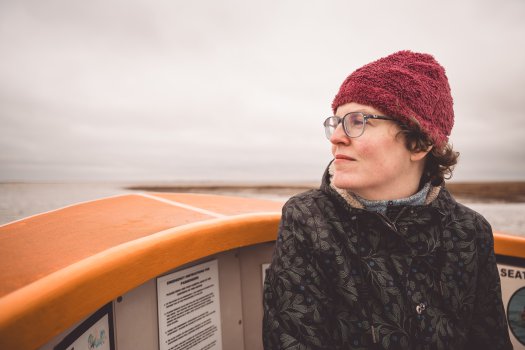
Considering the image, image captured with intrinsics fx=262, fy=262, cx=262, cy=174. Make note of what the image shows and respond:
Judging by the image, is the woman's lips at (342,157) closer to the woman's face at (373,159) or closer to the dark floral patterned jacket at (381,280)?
the woman's face at (373,159)

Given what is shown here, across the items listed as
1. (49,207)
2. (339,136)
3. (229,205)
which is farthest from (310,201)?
(49,207)

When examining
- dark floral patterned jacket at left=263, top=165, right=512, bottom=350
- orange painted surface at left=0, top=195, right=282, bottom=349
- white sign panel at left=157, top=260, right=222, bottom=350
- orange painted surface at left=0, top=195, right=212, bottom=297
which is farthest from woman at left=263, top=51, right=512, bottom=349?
orange painted surface at left=0, top=195, right=212, bottom=297

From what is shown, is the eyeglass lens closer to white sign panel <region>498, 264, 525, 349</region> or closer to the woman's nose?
the woman's nose

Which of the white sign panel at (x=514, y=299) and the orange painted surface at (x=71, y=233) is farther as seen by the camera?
the white sign panel at (x=514, y=299)

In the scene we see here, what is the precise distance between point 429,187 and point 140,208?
2.05 metres

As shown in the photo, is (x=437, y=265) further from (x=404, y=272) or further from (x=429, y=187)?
(x=429, y=187)

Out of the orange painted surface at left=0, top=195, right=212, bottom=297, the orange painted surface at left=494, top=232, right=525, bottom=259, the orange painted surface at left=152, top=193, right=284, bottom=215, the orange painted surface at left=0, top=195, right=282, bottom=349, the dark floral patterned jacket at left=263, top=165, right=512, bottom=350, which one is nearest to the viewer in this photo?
the orange painted surface at left=0, top=195, right=282, bottom=349

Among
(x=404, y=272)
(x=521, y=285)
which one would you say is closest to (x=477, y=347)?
(x=404, y=272)

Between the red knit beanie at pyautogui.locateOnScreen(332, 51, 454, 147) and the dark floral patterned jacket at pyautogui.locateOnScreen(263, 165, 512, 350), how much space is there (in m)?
0.41

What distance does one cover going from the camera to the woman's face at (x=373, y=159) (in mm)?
1253

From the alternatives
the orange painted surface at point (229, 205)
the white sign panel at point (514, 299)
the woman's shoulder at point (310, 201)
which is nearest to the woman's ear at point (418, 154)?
the woman's shoulder at point (310, 201)

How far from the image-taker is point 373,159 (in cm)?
125

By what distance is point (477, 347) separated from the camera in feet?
4.37

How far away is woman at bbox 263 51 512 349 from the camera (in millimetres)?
1124
